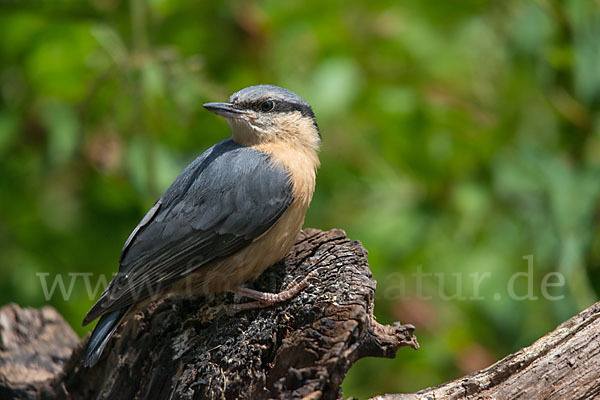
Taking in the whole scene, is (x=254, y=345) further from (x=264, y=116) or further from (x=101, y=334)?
(x=264, y=116)

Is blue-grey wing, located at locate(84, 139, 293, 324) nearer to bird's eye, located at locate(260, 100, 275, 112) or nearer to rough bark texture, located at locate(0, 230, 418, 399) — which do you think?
rough bark texture, located at locate(0, 230, 418, 399)

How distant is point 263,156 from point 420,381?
6.82 ft

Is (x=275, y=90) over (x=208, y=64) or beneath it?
beneath

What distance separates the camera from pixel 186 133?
14.9ft

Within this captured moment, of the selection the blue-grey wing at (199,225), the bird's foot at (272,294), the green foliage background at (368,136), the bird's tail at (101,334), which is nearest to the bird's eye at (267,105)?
the blue-grey wing at (199,225)

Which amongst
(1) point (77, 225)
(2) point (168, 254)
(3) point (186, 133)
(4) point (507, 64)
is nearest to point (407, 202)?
(4) point (507, 64)

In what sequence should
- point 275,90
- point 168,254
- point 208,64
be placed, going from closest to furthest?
1. point 168,254
2. point 275,90
3. point 208,64

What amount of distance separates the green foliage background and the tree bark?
3.74 ft

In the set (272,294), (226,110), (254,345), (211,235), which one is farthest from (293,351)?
(226,110)

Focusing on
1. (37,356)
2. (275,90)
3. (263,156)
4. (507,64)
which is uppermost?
(507,64)

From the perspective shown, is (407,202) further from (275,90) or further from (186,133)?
(186,133)

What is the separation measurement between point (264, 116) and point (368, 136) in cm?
145

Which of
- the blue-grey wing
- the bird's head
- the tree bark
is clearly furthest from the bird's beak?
the tree bark

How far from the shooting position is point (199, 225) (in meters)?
3.12
